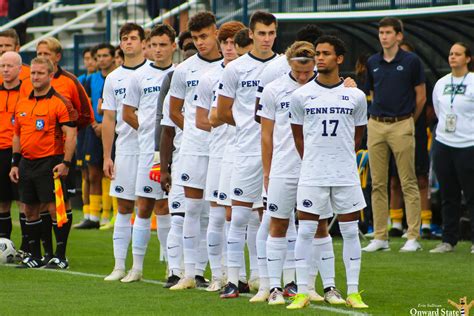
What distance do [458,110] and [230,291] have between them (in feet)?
17.2

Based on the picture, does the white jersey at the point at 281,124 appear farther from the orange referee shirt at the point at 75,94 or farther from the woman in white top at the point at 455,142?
the woman in white top at the point at 455,142

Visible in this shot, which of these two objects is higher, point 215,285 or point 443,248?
point 215,285

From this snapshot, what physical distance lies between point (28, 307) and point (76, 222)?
31.5 ft

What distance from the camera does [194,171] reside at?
1159cm

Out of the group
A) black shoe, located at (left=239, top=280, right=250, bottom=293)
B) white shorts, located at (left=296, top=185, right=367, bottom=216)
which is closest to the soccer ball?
black shoe, located at (left=239, top=280, right=250, bottom=293)

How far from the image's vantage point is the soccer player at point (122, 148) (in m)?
12.4

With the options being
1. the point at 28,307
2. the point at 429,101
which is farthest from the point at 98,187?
the point at 28,307

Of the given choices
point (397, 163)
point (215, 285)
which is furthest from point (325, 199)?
point (397, 163)

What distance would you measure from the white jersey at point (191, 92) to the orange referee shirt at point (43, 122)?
2101 millimetres

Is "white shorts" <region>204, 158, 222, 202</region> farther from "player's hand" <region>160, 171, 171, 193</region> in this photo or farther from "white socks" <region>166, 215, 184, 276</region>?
"white socks" <region>166, 215, 184, 276</region>

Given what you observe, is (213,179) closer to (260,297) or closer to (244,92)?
(244,92)

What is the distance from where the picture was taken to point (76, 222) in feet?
65.2

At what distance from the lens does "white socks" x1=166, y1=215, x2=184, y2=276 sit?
1188 cm

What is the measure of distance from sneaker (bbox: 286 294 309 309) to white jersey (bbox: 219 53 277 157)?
4.74 ft
